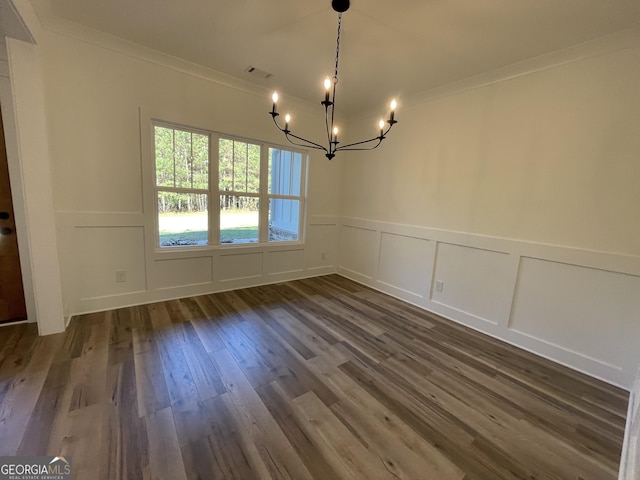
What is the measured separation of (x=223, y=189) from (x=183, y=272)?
46.2 inches

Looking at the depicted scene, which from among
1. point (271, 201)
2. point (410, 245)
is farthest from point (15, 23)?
point (410, 245)

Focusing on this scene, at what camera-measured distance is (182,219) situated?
3230 mm

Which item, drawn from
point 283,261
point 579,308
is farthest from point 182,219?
point 579,308

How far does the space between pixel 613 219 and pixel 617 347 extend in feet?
3.43

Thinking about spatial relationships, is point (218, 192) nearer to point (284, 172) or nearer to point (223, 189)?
point (223, 189)

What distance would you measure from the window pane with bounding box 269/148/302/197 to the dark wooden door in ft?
8.56

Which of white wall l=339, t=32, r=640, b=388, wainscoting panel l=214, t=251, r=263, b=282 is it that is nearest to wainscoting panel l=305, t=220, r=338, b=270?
wainscoting panel l=214, t=251, r=263, b=282

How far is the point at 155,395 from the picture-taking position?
172 centimetres

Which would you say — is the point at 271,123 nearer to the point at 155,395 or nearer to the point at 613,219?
the point at 155,395

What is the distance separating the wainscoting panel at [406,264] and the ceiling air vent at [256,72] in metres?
2.58

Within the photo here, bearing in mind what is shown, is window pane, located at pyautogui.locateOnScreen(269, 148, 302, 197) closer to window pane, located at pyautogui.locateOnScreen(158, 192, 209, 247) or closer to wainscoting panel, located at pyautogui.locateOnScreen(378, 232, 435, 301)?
window pane, located at pyautogui.locateOnScreen(158, 192, 209, 247)

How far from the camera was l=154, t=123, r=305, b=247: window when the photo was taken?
3.10 meters

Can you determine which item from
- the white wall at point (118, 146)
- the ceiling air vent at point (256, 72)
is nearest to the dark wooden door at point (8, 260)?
the white wall at point (118, 146)

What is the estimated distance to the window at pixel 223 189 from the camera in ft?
10.2
